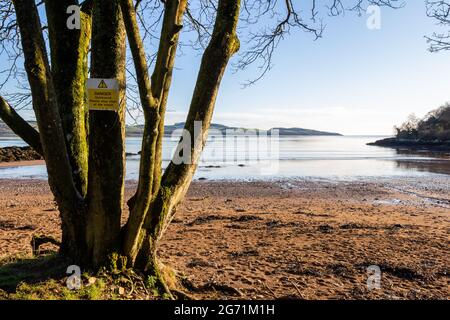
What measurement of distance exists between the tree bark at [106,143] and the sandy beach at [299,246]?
1.37 meters

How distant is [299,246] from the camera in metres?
6.70

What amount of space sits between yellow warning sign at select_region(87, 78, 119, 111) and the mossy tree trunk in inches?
2.8

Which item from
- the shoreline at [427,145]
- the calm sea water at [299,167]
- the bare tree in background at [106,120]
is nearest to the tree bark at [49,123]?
the bare tree in background at [106,120]

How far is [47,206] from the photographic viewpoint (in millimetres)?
12117

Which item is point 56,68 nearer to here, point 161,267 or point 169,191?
point 169,191

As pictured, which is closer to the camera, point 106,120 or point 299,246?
point 106,120

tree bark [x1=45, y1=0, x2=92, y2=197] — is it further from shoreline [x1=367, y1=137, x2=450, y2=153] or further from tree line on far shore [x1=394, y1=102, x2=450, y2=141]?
tree line on far shore [x1=394, y1=102, x2=450, y2=141]

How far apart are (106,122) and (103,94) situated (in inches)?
10.8

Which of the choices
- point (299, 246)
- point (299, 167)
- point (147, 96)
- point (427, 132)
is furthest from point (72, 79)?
point (427, 132)

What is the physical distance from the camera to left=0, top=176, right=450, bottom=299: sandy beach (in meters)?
4.86

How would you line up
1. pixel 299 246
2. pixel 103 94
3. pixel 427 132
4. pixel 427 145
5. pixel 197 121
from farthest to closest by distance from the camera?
pixel 427 132 → pixel 427 145 → pixel 299 246 → pixel 197 121 → pixel 103 94

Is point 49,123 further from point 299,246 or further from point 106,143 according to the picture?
point 299,246

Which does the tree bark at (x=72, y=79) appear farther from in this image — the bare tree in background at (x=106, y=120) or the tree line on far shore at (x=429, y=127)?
the tree line on far shore at (x=429, y=127)
